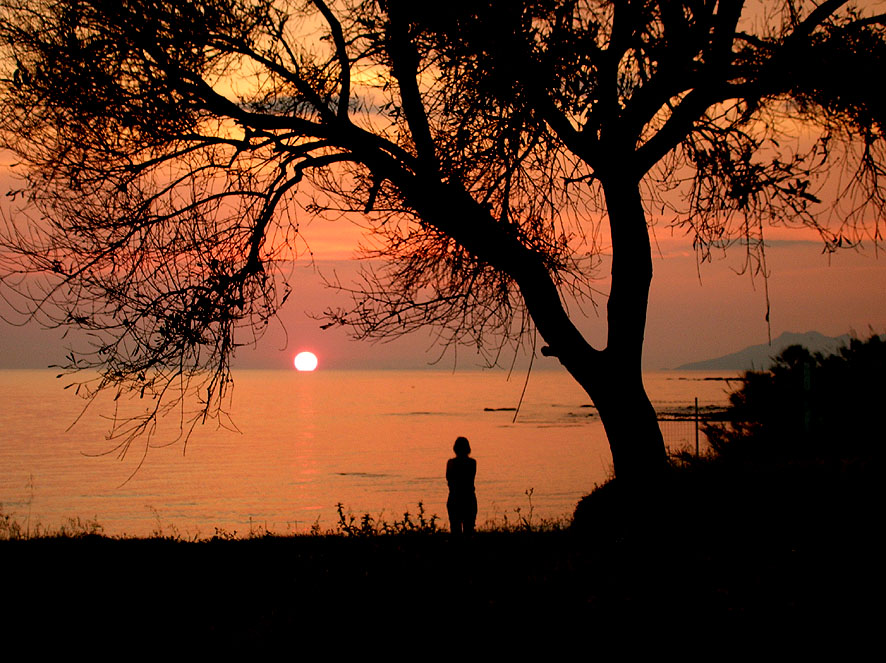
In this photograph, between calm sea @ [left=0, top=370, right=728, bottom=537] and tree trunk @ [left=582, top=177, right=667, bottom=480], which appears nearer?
tree trunk @ [left=582, top=177, right=667, bottom=480]

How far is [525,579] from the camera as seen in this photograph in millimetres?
8438

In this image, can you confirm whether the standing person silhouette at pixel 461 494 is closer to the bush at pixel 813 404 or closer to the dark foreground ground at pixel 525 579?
the dark foreground ground at pixel 525 579

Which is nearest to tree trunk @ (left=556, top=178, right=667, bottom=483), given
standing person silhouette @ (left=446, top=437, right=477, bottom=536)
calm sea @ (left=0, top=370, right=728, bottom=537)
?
standing person silhouette @ (left=446, top=437, right=477, bottom=536)

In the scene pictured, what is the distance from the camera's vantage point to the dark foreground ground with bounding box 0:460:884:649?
7.10 metres

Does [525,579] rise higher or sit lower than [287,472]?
lower

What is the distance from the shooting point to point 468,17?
32.0 feet

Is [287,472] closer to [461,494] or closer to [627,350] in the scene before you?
[461,494]

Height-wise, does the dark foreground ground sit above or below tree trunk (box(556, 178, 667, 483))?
below

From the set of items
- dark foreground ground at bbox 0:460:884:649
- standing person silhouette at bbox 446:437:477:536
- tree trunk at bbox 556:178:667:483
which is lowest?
Result: dark foreground ground at bbox 0:460:884:649

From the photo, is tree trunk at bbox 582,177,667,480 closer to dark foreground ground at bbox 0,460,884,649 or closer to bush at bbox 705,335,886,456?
dark foreground ground at bbox 0,460,884,649

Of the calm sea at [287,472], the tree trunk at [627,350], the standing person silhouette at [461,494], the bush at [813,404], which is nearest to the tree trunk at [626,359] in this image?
the tree trunk at [627,350]

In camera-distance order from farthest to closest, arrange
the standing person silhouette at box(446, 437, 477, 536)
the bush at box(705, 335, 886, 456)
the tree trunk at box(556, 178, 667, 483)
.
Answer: the bush at box(705, 335, 886, 456) < the standing person silhouette at box(446, 437, 477, 536) < the tree trunk at box(556, 178, 667, 483)

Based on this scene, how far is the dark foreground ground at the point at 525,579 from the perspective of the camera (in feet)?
23.3

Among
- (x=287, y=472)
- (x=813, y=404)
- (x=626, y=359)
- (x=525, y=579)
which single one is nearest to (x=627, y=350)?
(x=626, y=359)
